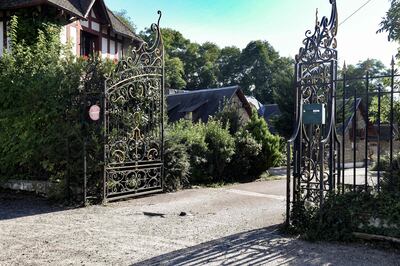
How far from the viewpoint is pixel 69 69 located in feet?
27.1

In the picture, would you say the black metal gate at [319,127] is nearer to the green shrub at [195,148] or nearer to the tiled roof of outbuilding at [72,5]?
the green shrub at [195,148]

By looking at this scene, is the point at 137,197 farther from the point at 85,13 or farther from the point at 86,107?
the point at 85,13

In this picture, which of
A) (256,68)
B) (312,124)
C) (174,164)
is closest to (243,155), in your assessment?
(174,164)

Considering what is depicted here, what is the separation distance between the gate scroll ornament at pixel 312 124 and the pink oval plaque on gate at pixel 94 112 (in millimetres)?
3997

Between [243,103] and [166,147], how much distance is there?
19.2 m

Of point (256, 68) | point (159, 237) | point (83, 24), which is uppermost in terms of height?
point (256, 68)

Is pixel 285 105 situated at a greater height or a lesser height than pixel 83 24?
lesser

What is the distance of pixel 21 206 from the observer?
759 centimetres

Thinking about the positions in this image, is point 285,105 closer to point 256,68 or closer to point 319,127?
point 319,127

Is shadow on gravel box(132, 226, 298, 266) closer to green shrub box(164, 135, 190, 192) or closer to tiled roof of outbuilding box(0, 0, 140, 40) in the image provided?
green shrub box(164, 135, 190, 192)

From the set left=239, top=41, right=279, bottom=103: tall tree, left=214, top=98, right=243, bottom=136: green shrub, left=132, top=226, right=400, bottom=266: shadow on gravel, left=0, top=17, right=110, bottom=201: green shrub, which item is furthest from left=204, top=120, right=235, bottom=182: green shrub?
left=239, top=41, right=279, bottom=103: tall tree

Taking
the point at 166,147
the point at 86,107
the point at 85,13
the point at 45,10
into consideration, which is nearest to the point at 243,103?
the point at 85,13

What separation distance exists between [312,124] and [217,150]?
6.07 meters

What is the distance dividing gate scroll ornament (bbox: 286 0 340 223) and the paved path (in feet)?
2.78
